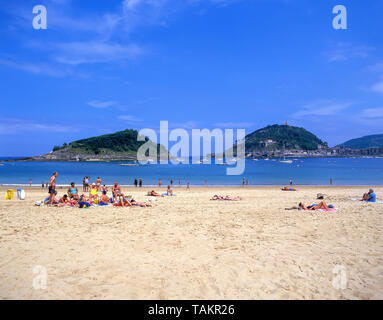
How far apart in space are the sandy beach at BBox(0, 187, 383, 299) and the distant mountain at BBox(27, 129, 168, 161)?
144549 mm

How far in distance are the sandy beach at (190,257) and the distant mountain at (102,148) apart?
144549mm

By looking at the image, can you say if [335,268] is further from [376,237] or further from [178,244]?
[178,244]

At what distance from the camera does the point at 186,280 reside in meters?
4.63

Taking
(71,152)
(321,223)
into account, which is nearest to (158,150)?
(71,152)

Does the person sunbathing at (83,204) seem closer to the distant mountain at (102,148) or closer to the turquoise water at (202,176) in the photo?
the turquoise water at (202,176)

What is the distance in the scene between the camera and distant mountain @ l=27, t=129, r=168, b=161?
14562 centimetres

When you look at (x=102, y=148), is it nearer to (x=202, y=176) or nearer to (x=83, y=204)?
(x=202, y=176)

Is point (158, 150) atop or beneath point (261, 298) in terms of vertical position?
atop

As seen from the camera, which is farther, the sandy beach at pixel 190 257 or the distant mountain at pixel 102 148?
the distant mountain at pixel 102 148

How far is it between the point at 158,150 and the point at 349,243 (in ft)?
595

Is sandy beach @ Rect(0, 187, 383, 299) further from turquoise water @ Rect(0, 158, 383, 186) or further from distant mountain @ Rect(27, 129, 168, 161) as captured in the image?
distant mountain @ Rect(27, 129, 168, 161)

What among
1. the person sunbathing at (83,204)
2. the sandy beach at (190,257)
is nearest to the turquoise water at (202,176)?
the person sunbathing at (83,204)

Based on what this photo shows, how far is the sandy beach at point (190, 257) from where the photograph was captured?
169 inches

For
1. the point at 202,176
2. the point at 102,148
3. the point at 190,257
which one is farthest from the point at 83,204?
the point at 102,148
